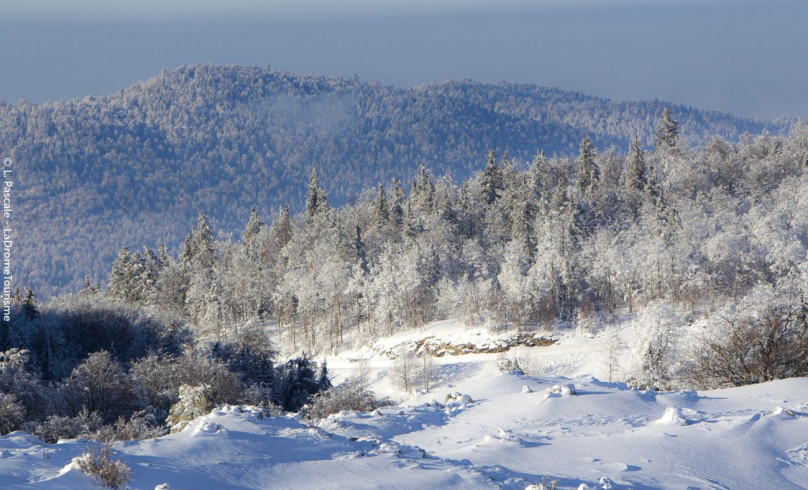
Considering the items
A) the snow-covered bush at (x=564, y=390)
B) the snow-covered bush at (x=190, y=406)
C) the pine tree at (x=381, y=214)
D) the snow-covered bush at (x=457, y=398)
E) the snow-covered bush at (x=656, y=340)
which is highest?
the pine tree at (x=381, y=214)

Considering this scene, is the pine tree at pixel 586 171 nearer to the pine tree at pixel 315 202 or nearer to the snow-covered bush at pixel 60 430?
the pine tree at pixel 315 202

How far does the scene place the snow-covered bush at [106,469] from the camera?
46.4ft

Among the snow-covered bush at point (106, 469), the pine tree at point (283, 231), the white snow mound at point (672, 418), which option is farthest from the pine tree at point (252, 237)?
the snow-covered bush at point (106, 469)

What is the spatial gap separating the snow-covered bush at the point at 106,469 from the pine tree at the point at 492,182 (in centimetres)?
10516

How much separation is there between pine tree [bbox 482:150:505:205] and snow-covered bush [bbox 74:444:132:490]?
345 ft

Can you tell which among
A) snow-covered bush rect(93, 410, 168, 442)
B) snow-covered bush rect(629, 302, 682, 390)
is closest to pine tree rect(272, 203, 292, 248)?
snow-covered bush rect(629, 302, 682, 390)

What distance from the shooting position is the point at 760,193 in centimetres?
10462

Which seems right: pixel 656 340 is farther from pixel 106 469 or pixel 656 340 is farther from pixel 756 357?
pixel 106 469

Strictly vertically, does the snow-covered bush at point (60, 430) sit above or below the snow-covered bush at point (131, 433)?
below

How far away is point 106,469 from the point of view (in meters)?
14.2

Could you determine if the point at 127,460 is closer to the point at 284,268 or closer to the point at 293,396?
the point at 293,396

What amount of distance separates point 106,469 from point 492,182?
108 meters

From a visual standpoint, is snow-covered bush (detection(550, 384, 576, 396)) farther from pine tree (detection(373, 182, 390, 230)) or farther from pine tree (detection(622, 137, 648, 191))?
pine tree (detection(622, 137, 648, 191))

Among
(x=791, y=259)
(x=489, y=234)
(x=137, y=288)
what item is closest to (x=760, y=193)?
(x=791, y=259)
